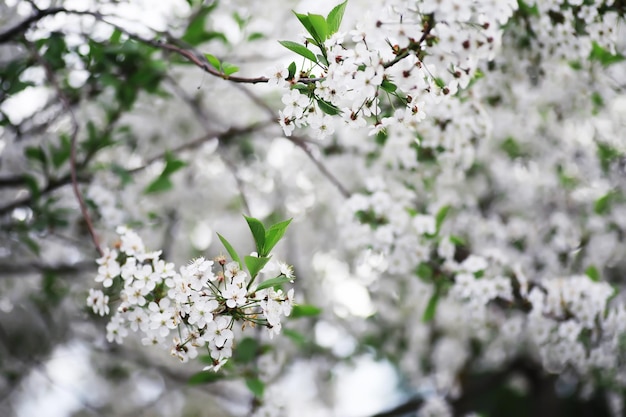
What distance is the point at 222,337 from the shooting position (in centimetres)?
145

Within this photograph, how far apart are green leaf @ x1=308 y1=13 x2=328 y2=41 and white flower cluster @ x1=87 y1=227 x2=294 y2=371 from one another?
63cm

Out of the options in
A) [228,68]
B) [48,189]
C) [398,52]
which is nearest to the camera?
[398,52]

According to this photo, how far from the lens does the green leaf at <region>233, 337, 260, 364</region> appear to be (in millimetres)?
2252

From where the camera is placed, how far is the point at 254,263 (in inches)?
59.2

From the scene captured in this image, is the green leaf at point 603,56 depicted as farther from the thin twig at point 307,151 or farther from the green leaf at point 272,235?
the green leaf at point 272,235

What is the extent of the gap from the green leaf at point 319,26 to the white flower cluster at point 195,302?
0.63m

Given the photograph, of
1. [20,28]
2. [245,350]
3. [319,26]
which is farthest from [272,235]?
[20,28]

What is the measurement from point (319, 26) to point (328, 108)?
0.74ft

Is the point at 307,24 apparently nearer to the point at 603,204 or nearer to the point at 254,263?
the point at 254,263

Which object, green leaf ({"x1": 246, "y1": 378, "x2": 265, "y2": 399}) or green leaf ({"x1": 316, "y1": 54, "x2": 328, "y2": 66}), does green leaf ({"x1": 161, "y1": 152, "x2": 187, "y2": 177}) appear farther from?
green leaf ({"x1": 316, "y1": 54, "x2": 328, "y2": 66})

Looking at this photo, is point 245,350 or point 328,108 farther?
point 245,350

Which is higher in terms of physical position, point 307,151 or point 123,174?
point 123,174

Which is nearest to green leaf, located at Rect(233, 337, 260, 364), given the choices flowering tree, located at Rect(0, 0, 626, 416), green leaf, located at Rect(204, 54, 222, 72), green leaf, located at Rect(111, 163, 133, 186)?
flowering tree, located at Rect(0, 0, 626, 416)

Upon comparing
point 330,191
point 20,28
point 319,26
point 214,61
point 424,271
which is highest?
point 330,191
